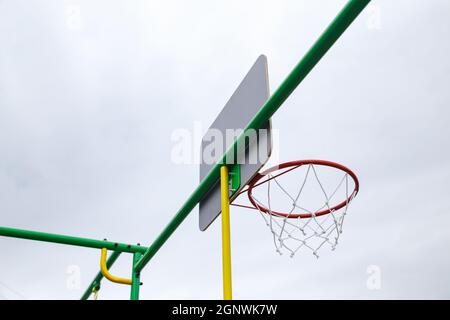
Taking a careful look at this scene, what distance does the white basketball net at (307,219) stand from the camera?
3.40m

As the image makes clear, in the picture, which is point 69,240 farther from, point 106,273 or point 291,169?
point 291,169

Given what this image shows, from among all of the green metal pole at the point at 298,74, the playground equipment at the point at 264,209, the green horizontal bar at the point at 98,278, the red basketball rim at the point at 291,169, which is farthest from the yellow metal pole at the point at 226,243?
the green horizontal bar at the point at 98,278

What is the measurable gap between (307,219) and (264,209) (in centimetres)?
47

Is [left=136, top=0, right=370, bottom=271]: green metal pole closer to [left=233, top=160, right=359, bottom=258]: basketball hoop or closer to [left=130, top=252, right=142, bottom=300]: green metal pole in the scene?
[left=233, top=160, right=359, bottom=258]: basketball hoop

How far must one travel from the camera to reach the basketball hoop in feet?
11.2

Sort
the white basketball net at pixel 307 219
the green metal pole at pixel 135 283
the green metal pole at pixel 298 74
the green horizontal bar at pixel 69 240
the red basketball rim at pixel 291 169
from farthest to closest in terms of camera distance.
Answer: the green metal pole at pixel 135 283 → the green horizontal bar at pixel 69 240 → the white basketball net at pixel 307 219 → the red basketball rim at pixel 291 169 → the green metal pole at pixel 298 74

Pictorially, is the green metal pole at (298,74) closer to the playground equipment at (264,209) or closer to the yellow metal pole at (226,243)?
the playground equipment at (264,209)

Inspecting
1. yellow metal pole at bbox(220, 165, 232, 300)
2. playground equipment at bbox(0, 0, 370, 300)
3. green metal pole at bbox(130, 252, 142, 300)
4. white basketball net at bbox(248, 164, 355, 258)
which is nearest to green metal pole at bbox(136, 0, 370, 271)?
playground equipment at bbox(0, 0, 370, 300)

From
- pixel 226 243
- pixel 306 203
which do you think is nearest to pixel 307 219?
pixel 306 203

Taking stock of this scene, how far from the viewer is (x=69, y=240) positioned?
159 inches

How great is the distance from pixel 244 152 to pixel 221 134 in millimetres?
479

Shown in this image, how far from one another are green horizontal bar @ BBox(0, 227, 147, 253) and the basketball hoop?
1.33m
